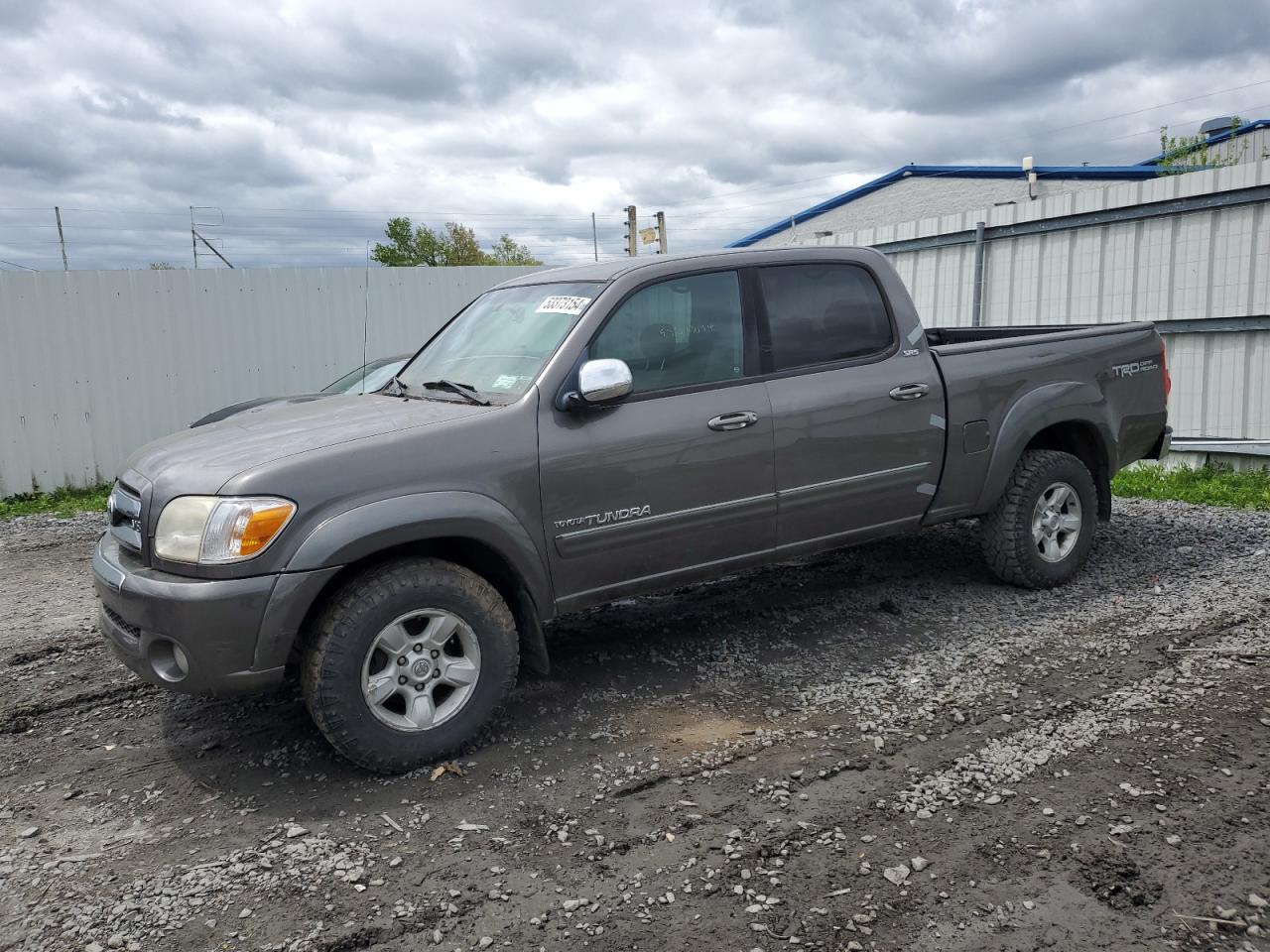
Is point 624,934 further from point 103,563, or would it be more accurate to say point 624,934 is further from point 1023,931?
point 103,563

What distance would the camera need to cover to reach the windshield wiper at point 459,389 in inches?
169

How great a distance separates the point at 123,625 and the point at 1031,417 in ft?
15.0

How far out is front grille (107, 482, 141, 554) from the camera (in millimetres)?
3830

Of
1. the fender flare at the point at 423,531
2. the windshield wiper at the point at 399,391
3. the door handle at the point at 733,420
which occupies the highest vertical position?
the windshield wiper at the point at 399,391

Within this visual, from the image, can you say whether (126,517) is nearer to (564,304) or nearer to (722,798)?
(564,304)

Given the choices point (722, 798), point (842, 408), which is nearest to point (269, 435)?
point (722, 798)

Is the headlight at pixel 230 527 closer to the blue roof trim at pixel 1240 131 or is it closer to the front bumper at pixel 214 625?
the front bumper at pixel 214 625

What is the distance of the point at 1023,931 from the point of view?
2.73 m

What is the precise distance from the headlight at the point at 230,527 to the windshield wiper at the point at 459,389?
3.29ft

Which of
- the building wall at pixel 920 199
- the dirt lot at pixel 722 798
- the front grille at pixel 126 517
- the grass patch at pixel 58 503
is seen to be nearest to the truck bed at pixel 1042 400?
the dirt lot at pixel 722 798

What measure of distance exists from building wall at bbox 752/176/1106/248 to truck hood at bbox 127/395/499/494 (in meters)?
19.3

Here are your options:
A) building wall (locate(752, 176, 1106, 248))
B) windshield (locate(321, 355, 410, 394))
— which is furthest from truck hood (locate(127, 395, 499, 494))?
building wall (locate(752, 176, 1106, 248))

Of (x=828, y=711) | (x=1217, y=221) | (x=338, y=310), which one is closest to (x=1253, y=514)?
(x=1217, y=221)

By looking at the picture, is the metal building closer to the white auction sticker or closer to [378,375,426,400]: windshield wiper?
the white auction sticker
